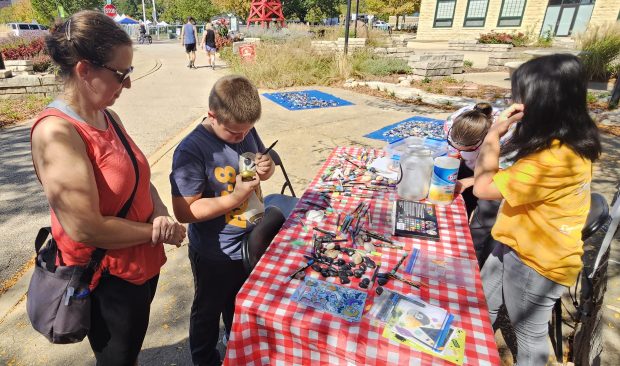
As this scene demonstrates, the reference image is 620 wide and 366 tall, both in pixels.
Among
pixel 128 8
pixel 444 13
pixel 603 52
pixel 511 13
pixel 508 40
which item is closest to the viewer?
pixel 603 52

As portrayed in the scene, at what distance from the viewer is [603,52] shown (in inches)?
415

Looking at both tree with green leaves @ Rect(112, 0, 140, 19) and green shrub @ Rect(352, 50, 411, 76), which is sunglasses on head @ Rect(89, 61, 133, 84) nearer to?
green shrub @ Rect(352, 50, 411, 76)

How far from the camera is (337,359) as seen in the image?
129 cm

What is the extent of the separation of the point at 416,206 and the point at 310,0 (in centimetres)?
3651

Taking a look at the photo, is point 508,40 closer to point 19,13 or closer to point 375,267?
point 375,267

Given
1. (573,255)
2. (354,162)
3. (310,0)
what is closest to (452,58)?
(354,162)

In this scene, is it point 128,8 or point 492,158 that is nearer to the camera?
point 492,158

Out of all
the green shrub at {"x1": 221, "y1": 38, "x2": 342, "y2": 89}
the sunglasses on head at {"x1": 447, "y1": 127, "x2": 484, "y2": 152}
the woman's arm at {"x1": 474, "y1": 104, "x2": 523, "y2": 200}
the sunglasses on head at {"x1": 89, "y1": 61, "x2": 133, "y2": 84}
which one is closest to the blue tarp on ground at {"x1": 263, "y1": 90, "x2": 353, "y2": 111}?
the green shrub at {"x1": 221, "y1": 38, "x2": 342, "y2": 89}

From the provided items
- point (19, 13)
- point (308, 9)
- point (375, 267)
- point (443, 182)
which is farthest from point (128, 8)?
point (375, 267)

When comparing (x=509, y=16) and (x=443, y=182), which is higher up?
(x=509, y=16)

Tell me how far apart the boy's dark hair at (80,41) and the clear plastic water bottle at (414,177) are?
1.80 m

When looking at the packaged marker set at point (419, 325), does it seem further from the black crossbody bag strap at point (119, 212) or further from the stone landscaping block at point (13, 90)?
the stone landscaping block at point (13, 90)

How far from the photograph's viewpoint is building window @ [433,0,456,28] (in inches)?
933

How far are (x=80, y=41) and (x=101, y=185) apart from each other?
1.86 ft
